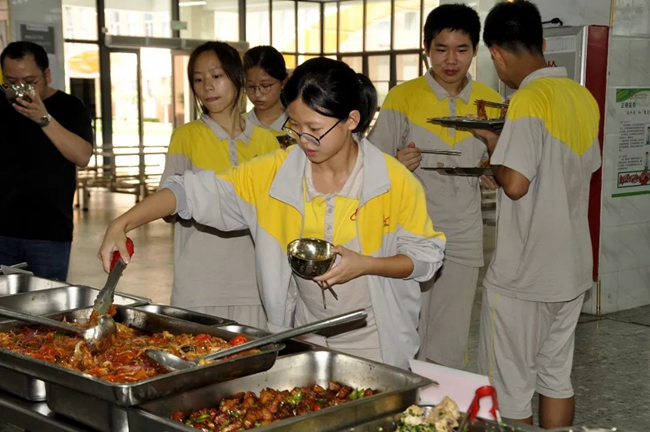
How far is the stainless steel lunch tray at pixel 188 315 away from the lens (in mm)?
2158

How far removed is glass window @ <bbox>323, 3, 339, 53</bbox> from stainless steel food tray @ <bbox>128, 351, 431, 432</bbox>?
15305 mm

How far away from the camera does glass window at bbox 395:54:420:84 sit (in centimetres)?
1544

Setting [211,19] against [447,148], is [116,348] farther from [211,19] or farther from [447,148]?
[211,19]

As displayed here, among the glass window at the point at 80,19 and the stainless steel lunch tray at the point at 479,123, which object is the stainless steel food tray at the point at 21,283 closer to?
the stainless steel lunch tray at the point at 479,123

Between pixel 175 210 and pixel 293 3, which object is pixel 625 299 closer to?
pixel 175 210

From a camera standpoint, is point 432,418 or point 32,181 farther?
point 32,181

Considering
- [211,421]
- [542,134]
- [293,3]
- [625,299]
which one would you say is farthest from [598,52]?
[293,3]

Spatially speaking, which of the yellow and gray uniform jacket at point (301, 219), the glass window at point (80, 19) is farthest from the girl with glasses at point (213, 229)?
the glass window at point (80, 19)

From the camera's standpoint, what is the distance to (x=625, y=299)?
5.50 m

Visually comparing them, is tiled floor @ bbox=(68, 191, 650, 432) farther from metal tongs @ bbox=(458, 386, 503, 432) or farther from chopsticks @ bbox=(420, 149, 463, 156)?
chopsticks @ bbox=(420, 149, 463, 156)

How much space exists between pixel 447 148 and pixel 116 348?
→ 1916mm

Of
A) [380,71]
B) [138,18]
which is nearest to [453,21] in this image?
[138,18]

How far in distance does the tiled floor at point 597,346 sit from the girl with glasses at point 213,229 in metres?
1.32

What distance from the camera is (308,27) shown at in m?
16.7
